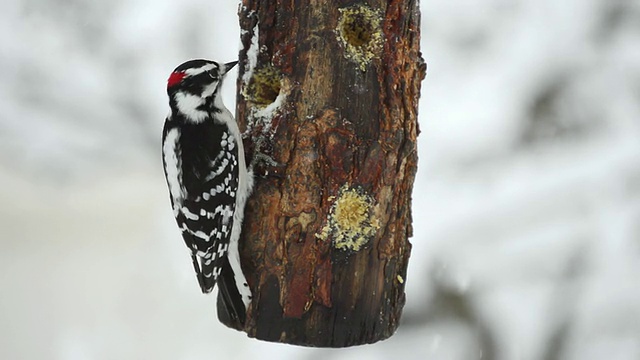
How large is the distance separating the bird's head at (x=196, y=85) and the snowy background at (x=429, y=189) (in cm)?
156

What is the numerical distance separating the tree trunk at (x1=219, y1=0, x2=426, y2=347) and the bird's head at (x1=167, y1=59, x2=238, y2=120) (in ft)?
0.75

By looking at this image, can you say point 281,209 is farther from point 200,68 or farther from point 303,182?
point 200,68

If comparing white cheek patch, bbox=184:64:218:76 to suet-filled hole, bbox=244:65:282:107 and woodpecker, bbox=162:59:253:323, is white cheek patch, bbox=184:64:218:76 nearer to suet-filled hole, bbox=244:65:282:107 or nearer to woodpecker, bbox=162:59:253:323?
woodpecker, bbox=162:59:253:323

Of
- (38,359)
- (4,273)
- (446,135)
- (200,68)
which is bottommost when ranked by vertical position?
(38,359)

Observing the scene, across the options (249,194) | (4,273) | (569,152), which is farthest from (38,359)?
(569,152)

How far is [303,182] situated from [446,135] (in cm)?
214

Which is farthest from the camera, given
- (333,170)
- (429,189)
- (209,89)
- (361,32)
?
(429,189)

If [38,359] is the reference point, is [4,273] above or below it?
above

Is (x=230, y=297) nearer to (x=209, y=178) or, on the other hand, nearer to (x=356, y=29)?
(x=209, y=178)

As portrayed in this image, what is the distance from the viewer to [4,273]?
4.86 metres

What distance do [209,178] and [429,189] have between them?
2.07 metres

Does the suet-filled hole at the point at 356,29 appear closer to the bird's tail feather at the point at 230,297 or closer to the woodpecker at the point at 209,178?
the woodpecker at the point at 209,178

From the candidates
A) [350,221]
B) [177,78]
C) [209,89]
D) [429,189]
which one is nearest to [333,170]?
[350,221]

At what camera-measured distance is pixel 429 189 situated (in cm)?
500
